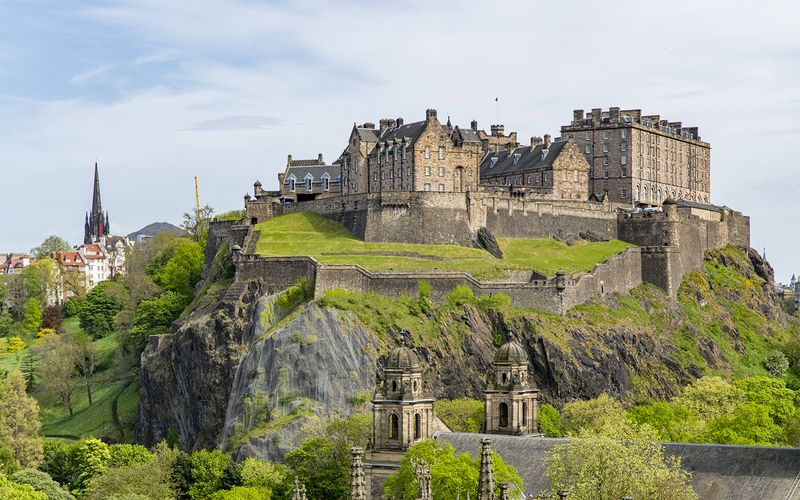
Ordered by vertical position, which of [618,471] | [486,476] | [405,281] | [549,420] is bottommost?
[549,420]

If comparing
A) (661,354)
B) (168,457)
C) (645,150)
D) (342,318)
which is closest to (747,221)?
(645,150)

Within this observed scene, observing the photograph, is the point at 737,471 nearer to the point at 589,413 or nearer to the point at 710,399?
the point at 589,413

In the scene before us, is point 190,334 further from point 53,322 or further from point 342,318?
point 53,322

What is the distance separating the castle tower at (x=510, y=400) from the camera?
86.9 metres

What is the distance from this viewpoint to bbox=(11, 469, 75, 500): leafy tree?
99312 mm

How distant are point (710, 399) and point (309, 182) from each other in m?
51.5

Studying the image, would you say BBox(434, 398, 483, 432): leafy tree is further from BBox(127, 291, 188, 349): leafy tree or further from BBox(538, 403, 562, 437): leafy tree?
BBox(127, 291, 188, 349): leafy tree

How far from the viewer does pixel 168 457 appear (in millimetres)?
103125

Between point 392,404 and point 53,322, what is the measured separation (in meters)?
99.7

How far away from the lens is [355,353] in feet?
360

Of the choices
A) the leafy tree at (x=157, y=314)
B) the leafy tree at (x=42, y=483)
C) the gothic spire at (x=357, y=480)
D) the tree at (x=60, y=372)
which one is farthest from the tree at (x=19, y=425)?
the gothic spire at (x=357, y=480)

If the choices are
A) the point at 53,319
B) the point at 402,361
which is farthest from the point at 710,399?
the point at 53,319

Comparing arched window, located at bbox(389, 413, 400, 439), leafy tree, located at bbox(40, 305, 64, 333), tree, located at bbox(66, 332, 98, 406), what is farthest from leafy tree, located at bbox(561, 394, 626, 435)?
leafy tree, located at bbox(40, 305, 64, 333)

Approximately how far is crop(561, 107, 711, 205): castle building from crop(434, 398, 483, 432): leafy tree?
51276 millimetres
